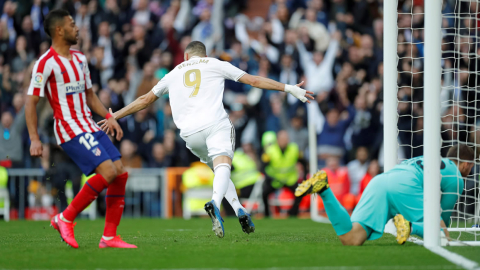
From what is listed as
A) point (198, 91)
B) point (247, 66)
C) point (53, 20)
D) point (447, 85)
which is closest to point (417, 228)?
point (198, 91)

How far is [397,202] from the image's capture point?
6.84 meters

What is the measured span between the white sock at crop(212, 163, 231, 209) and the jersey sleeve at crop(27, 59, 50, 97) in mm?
2185

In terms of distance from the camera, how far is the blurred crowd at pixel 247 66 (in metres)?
14.7

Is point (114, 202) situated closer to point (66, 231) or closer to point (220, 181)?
point (66, 231)

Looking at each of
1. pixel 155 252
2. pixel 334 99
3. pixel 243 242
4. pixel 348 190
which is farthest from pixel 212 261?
pixel 334 99

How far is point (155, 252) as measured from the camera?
6.23 m

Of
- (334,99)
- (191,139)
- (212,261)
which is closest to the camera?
(212,261)

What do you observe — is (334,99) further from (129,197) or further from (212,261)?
(212,261)

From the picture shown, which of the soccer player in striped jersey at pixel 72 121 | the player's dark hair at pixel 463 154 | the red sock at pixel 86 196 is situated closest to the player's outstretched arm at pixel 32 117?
the soccer player in striped jersey at pixel 72 121

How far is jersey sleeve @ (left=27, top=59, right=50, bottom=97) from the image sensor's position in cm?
636

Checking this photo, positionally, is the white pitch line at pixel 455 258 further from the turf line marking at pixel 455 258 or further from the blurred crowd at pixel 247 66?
the blurred crowd at pixel 247 66

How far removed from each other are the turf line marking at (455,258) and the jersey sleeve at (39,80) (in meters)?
3.88

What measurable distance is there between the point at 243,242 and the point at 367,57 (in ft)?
30.8

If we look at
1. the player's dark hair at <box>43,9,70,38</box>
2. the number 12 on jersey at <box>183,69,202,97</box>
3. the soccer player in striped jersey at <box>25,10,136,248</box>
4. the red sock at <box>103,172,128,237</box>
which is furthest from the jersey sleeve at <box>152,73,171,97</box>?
the player's dark hair at <box>43,9,70,38</box>
